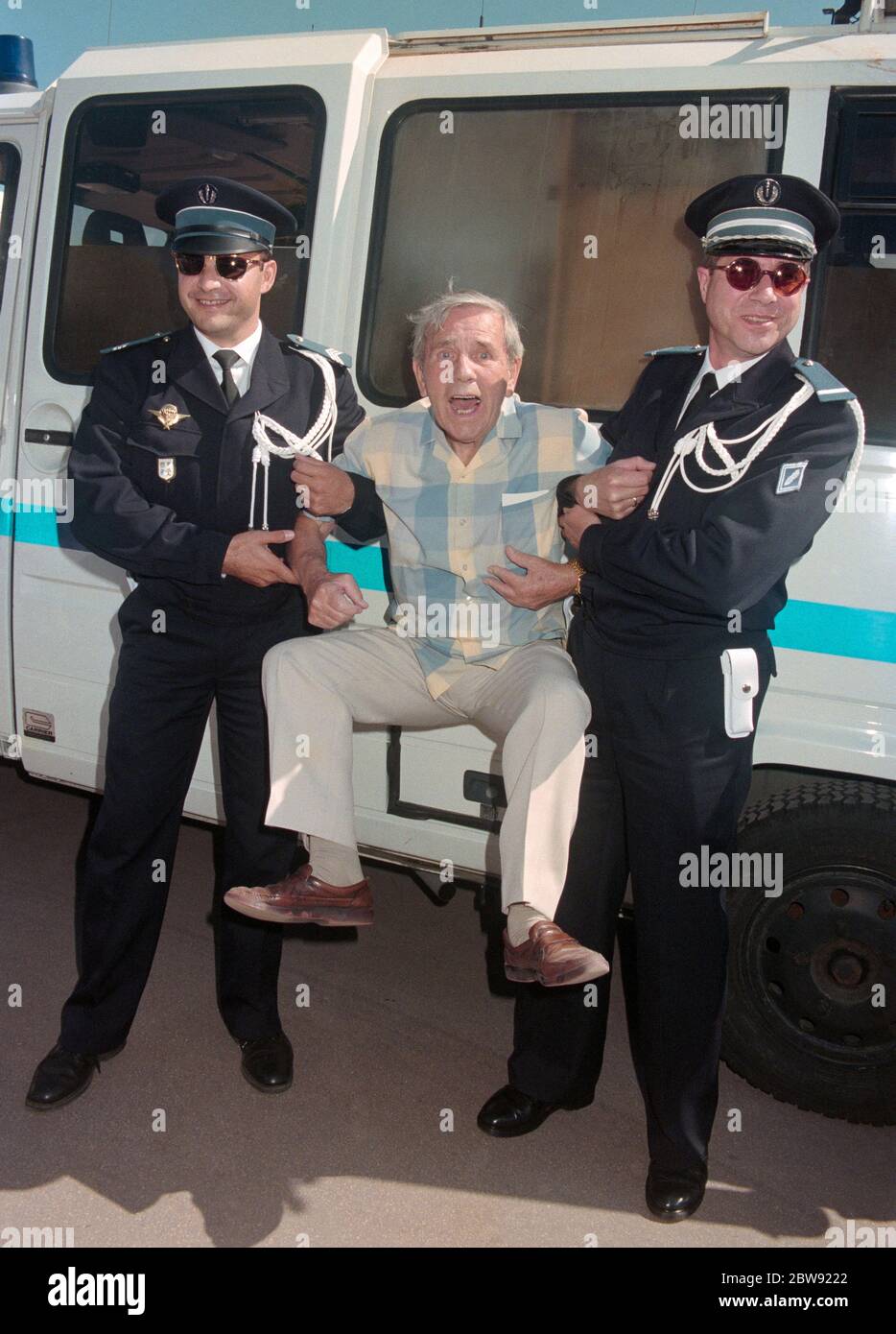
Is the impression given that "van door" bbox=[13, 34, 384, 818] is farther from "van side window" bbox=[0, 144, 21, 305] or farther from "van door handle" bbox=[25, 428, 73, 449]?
"van side window" bbox=[0, 144, 21, 305]

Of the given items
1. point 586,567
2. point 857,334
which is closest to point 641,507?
point 586,567

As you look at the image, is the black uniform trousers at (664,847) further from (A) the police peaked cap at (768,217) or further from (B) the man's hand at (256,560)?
(A) the police peaked cap at (768,217)

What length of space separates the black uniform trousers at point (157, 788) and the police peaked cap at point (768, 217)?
4.39 ft

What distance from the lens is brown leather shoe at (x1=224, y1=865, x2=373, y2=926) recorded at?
2496mm

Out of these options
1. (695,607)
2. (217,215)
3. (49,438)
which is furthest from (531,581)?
(49,438)

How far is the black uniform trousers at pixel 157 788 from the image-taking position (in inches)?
114

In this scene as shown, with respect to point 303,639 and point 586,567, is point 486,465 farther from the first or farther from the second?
point 303,639

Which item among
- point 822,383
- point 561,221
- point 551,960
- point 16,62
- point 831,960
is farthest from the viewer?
point 16,62

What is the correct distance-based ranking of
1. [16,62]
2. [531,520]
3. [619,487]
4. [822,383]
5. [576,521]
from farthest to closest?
1. [16,62]
2. [531,520]
3. [576,521]
4. [619,487]
5. [822,383]

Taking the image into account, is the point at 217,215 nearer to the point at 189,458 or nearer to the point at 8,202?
the point at 189,458

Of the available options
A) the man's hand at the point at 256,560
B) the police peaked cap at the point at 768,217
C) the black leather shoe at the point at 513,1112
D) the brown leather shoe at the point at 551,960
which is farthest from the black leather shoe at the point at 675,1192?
the police peaked cap at the point at 768,217

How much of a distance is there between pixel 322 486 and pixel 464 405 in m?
0.38

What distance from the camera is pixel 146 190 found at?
144 inches

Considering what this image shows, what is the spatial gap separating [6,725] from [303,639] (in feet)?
5.82
